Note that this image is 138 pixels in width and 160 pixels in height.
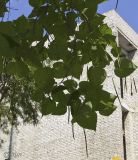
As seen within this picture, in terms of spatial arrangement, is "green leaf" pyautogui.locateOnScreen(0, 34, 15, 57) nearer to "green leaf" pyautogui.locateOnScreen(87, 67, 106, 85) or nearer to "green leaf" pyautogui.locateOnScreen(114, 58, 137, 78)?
"green leaf" pyautogui.locateOnScreen(87, 67, 106, 85)

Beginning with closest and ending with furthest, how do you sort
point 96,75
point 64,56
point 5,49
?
1. point 5,49
2. point 96,75
3. point 64,56

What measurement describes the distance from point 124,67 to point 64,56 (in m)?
0.27

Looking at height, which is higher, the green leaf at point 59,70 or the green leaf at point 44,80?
the green leaf at point 44,80

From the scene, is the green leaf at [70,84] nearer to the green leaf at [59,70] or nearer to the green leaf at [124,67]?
the green leaf at [59,70]

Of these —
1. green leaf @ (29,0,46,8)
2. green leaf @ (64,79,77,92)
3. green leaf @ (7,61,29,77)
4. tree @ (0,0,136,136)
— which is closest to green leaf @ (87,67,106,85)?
tree @ (0,0,136,136)

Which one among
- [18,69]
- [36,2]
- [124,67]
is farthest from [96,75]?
[36,2]

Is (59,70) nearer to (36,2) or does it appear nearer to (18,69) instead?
(18,69)

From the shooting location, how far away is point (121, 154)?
16500 mm

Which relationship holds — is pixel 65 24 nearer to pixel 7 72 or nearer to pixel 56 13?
pixel 56 13

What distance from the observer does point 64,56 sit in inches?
84.4

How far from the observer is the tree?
2.01 meters

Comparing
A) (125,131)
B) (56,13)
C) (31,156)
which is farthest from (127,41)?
(56,13)

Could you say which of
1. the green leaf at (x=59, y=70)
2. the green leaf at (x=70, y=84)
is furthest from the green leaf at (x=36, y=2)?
the green leaf at (x=70, y=84)

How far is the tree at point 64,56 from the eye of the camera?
201 centimetres
